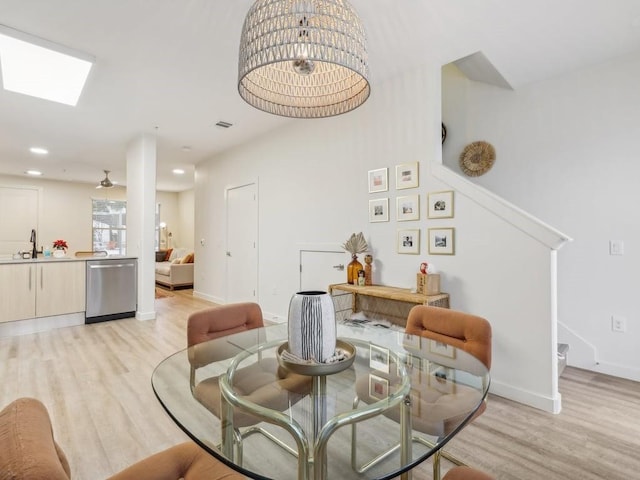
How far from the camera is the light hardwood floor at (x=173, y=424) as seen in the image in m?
1.72

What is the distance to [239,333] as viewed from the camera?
193cm

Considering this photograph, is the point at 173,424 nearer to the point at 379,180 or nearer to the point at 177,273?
the point at 379,180

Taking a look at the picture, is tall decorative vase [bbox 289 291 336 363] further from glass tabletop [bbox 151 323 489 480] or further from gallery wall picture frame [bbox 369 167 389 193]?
gallery wall picture frame [bbox 369 167 389 193]

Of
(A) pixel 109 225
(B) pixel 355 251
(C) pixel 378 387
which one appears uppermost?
(A) pixel 109 225

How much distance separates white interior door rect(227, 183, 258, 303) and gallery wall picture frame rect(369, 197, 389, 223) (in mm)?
2171

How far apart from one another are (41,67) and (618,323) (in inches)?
220

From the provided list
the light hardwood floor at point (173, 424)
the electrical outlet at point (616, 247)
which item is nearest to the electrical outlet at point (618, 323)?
the light hardwood floor at point (173, 424)

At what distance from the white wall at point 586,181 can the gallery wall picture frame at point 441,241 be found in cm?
119

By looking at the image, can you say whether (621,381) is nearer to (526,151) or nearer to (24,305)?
(526,151)

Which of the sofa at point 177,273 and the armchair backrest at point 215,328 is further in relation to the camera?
the sofa at point 177,273

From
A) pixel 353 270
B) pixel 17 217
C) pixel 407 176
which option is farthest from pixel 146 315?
pixel 17 217

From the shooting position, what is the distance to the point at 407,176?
3055mm

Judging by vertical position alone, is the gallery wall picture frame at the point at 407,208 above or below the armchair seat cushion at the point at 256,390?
above

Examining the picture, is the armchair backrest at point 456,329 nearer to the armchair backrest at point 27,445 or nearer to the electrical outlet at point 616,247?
the armchair backrest at point 27,445
